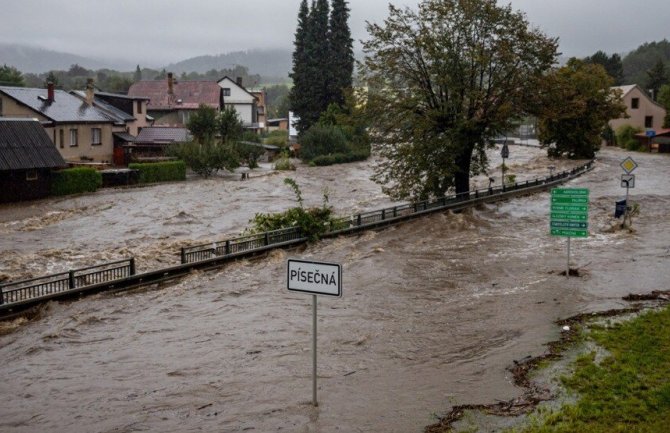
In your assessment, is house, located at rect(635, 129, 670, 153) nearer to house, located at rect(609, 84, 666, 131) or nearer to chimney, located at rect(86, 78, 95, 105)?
house, located at rect(609, 84, 666, 131)

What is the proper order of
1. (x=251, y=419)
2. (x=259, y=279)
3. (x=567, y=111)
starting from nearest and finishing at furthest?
1. (x=251, y=419)
2. (x=259, y=279)
3. (x=567, y=111)

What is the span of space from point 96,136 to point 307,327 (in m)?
47.2

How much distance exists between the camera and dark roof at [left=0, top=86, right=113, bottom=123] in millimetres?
53500

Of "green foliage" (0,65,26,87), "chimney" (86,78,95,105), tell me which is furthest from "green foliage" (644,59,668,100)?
"green foliage" (0,65,26,87)

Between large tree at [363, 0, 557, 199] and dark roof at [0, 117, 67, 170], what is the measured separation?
71.0 feet

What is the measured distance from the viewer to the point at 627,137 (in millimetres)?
93000

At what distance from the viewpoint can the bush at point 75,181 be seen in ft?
153

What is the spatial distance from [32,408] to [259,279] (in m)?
11.1

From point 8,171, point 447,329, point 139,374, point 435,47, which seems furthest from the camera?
point 8,171

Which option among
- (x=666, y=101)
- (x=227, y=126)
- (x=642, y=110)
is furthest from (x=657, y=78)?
(x=227, y=126)

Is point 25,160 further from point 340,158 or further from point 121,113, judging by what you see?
point 340,158

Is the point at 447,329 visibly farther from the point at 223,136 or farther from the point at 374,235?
the point at 223,136

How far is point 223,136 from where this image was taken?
228 feet

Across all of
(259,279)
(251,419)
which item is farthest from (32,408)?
(259,279)
